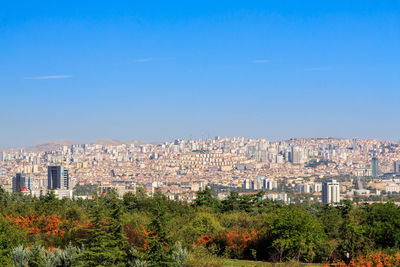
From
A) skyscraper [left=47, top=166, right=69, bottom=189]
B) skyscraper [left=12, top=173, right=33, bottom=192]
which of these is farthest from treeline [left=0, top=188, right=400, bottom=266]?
skyscraper [left=47, top=166, right=69, bottom=189]

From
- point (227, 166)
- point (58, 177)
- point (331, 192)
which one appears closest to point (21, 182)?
point (58, 177)

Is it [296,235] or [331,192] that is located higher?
[296,235]

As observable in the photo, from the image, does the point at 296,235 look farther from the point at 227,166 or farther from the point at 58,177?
the point at 227,166

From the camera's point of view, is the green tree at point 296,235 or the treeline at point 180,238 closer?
the treeline at point 180,238

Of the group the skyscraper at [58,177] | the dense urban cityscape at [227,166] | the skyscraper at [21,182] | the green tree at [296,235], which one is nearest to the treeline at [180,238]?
the green tree at [296,235]

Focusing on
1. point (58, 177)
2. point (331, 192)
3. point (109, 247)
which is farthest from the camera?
point (58, 177)

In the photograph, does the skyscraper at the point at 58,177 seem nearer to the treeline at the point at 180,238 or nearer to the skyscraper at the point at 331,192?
the skyscraper at the point at 331,192
